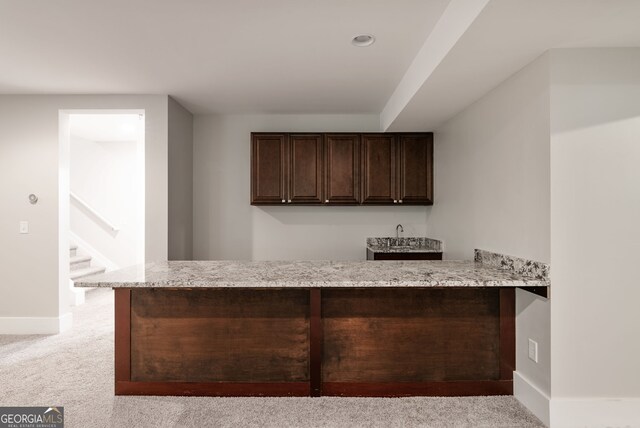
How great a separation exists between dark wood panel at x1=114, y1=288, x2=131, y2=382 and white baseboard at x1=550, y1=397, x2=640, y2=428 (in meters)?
2.70

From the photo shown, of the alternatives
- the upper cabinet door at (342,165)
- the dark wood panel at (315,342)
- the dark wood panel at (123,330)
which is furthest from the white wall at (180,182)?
the dark wood panel at (315,342)

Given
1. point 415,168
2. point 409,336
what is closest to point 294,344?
point 409,336

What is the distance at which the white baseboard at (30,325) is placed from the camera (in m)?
4.10

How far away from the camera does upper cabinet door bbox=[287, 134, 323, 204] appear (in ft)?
14.8

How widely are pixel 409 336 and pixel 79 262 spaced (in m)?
5.74

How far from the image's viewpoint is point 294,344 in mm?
2602

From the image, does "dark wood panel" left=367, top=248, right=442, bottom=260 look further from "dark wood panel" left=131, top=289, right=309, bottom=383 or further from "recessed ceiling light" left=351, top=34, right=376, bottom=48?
"recessed ceiling light" left=351, top=34, right=376, bottom=48

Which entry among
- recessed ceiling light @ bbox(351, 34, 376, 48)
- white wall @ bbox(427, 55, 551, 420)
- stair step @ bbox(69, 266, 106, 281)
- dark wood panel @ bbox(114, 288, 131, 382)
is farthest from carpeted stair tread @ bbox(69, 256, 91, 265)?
white wall @ bbox(427, 55, 551, 420)

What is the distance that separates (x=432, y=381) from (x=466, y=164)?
1.95 meters

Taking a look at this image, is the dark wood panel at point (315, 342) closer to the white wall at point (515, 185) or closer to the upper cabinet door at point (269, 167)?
the white wall at point (515, 185)

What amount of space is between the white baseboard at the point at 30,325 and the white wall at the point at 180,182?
1434mm

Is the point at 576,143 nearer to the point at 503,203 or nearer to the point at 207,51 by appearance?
the point at 503,203

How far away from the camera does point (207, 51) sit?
296cm

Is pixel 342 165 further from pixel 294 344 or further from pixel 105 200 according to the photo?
pixel 105 200
